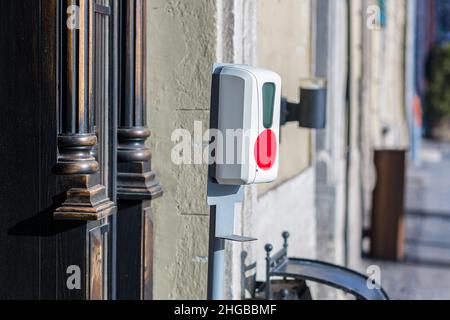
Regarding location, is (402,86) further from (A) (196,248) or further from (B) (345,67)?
(A) (196,248)

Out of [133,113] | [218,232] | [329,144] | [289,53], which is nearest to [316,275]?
[133,113]

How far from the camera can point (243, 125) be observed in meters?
2.85

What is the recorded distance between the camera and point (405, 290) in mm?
7461

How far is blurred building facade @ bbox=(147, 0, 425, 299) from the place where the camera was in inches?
160

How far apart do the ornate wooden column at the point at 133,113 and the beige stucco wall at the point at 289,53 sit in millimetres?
1148

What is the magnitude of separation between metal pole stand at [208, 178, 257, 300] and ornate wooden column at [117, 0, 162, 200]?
3.67ft

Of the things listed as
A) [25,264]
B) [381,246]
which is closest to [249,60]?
[25,264]

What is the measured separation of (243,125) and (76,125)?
29.6 inches

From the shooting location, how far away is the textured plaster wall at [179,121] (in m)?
4.04

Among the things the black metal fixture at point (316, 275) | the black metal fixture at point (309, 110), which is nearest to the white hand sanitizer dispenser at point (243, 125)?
the black metal fixture at point (316, 275)

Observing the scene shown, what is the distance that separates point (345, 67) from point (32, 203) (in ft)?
17.8

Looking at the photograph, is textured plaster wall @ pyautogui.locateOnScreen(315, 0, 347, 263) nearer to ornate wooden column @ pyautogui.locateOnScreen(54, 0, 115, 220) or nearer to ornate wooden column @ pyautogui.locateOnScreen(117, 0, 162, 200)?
ornate wooden column @ pyautogui.locateOnScreen(117, 0, 162, 200)

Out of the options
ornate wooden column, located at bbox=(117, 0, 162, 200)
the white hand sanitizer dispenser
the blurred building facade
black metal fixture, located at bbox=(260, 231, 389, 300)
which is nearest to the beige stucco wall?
the blurred building facade
